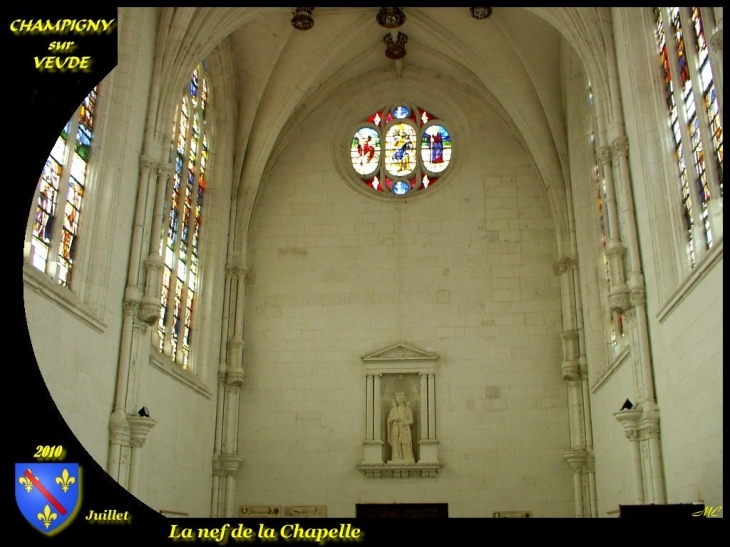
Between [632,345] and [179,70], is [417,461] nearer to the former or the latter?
[632,345]

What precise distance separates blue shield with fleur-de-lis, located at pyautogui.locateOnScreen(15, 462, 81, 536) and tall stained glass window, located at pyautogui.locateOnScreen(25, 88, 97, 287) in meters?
4.62

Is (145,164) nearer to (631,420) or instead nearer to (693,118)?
(693,118)

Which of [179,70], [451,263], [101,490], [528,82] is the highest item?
[528,82]

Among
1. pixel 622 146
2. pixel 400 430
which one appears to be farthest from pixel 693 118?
pixel 400 430

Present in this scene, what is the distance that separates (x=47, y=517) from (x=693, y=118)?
335 inches

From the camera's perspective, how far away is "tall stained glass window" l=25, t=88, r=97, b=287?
10938 mm

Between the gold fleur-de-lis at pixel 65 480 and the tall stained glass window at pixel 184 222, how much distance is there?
8.26 meters

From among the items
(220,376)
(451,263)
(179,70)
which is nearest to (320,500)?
(220,376)

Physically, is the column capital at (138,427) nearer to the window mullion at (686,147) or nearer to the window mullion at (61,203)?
the window mullion at (61,203)

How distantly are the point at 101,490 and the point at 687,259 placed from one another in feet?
25.0

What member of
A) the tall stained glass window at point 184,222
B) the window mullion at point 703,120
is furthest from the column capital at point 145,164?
the window mullion at point 703,120

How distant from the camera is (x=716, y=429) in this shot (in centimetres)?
909

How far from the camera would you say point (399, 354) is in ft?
57.6

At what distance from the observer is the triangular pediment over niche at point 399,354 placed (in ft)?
57.4
